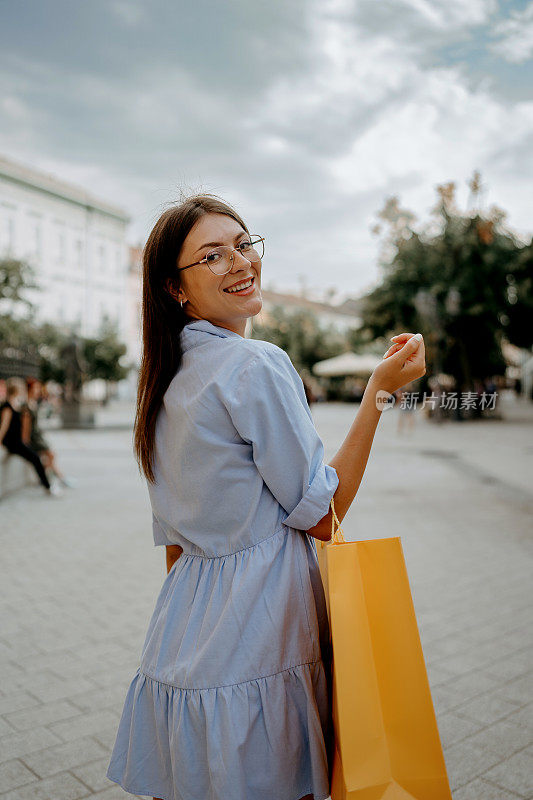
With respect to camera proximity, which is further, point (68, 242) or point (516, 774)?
point (68, 242)

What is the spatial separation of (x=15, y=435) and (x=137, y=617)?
5881mm

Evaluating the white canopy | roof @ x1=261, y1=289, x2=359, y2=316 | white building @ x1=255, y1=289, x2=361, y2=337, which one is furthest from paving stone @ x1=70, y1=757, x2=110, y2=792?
roof @ x1=261, y1=289, x2=359, y2=316

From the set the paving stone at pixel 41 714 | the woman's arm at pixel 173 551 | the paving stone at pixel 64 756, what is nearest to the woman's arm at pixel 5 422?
the paving stone at pixel 41 714

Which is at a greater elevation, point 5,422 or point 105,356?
point 105,356

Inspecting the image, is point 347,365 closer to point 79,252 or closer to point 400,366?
point 79,252

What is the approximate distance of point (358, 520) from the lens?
804 cm

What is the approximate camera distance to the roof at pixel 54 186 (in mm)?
43000

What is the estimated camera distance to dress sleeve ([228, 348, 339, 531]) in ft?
4.67

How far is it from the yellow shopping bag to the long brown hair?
535 millimetres

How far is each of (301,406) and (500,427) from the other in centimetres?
2289

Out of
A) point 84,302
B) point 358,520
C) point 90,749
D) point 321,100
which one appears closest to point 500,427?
point 358,520

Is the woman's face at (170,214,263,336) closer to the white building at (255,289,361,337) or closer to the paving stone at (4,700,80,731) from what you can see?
the paving stone at (4,700,80,731)

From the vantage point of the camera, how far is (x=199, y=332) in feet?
5.31

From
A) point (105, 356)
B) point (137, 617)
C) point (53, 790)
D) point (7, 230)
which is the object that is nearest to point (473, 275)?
point (105, 356)
